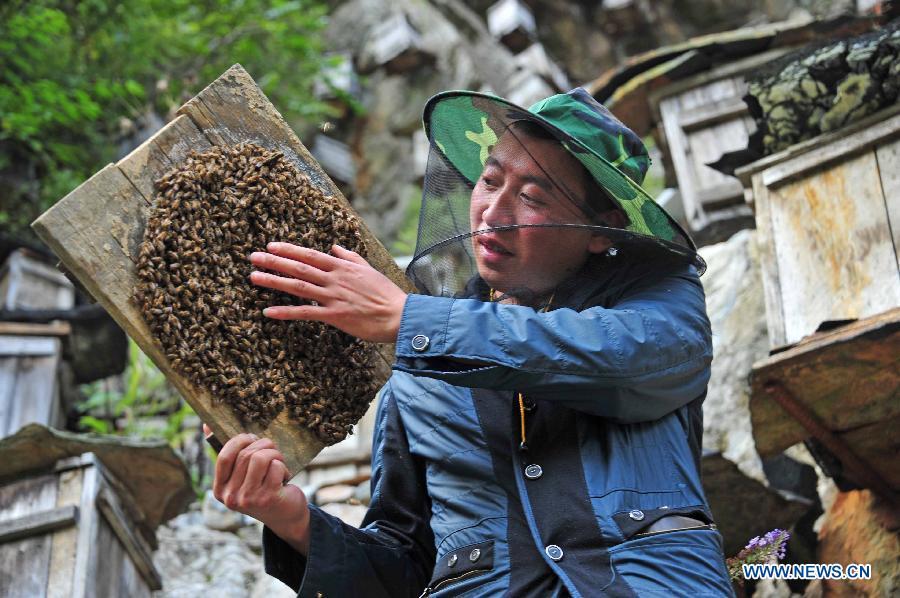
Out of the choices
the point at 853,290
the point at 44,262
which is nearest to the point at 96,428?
the point at 44,262

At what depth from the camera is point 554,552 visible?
100.0 inches

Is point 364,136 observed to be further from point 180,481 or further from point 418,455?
point 418,455

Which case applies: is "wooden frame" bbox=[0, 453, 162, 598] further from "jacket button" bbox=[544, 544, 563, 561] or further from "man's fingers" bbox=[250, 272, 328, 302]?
"jacket button" bbox=[544, 544, 563, 561]

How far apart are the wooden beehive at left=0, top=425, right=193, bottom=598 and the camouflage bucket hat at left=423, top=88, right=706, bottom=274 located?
355cm

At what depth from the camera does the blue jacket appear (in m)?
2.55

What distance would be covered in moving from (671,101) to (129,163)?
843cm

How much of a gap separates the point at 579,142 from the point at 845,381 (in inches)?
95.0

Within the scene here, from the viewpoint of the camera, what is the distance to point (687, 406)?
9.89 feet

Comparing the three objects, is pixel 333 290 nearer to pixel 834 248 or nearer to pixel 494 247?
pixel 494 247

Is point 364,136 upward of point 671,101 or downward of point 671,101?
upward

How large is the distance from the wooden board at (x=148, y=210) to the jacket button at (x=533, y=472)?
0.64 meters

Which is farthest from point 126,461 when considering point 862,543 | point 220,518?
point 862,543

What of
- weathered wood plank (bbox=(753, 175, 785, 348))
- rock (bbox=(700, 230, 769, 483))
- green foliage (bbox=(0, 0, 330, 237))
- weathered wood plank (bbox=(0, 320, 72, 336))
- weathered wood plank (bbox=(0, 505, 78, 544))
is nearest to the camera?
weathered wood plank (bbox=(753, 175, 785, 348))

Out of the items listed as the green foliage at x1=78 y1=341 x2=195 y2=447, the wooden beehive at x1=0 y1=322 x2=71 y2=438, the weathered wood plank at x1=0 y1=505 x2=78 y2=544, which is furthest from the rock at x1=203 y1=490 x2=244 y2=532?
the weathered wood plank at x1=0 y1=505 x2=78 y2=544
